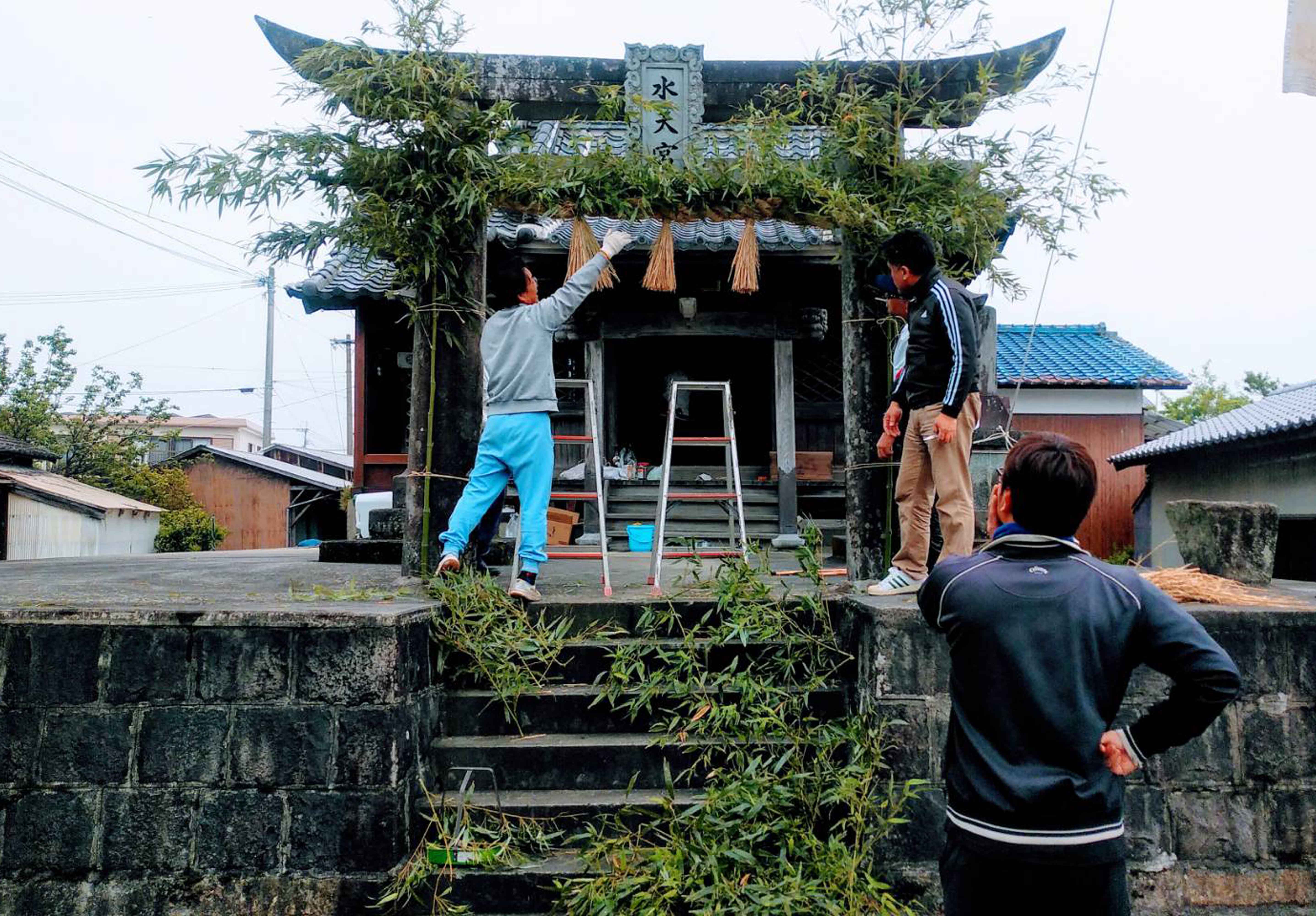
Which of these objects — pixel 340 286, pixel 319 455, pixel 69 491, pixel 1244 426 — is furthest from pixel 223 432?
pixel 1244 426

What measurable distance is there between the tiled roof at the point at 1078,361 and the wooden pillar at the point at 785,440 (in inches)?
303

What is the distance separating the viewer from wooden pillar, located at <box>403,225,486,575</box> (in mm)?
5367

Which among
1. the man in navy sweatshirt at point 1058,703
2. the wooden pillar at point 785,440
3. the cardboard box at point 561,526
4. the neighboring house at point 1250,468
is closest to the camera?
the man in navy sweatshirt at point 1058,703

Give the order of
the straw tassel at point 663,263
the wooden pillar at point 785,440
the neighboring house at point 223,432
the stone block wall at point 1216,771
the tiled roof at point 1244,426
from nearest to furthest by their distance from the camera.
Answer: the stone block wall at point 1216,771, the straw tassel at point 663,263, the wooden pillar at point 785,440, the tiled roof at point 1244,426, the neighboring house at point 223,432

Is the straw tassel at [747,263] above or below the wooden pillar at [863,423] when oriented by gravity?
above

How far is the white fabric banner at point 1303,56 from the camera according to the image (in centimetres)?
463

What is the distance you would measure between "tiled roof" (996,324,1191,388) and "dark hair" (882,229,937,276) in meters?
13.0

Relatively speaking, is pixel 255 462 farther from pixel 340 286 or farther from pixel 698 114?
pixel 698 114

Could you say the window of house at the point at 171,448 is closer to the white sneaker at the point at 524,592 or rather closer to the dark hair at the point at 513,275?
the dark hair at the point at 513,275

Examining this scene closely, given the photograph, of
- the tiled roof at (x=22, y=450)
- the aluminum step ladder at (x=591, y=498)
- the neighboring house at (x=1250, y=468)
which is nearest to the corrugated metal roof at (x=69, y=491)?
the tiled roof at (x=22, y=450)

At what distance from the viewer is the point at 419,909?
3709 mm

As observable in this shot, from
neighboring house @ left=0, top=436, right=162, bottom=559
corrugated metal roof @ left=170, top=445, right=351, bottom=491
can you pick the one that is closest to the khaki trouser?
neighboring house @ left=0, top=436, right=162, bottom=559

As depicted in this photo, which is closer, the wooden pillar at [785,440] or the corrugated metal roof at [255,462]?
the wooden pillar at [785,440]

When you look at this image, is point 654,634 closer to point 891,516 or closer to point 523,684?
point 523,684
